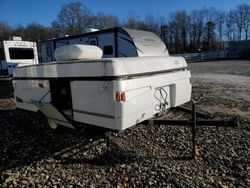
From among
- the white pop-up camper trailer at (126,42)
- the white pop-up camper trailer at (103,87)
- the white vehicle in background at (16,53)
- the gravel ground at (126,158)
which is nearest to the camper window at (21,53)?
the white vehicle in background at (16,53)

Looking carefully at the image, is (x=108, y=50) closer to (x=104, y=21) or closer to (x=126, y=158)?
(x=126, y=158)

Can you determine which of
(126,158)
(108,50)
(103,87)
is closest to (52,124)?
(126,158)

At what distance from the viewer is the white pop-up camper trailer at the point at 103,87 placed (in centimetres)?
336

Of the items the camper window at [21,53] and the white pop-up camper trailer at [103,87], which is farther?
the camper window at [21,53]

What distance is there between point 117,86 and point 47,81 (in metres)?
1.79

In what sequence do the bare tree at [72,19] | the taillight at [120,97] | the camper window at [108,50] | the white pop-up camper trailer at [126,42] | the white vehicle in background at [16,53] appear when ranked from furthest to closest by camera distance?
the bare tree at [72,19]
the white vehicle in background at [16,53]
the camper window at [108,50]
the white pop-up camper trailer at [126,42]
the taillight at [120,97]

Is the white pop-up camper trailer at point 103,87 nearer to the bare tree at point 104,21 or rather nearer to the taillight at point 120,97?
the taillight at point 120,97

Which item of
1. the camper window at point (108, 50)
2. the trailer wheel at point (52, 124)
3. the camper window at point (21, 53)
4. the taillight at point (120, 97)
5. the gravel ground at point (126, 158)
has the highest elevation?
the camper window at point (21, 53)

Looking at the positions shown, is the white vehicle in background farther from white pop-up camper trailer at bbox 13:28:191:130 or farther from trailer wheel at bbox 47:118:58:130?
white pop-up camper trailer at bbox 13:28:191:130

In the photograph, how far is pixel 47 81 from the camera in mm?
4414

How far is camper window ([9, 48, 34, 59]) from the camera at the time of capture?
15445 millimetres

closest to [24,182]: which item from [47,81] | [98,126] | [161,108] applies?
[98,126]

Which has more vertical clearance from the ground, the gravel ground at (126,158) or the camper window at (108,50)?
the camper window at (108,50)

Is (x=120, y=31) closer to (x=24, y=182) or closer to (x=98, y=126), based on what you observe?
(x=98, y=126)
